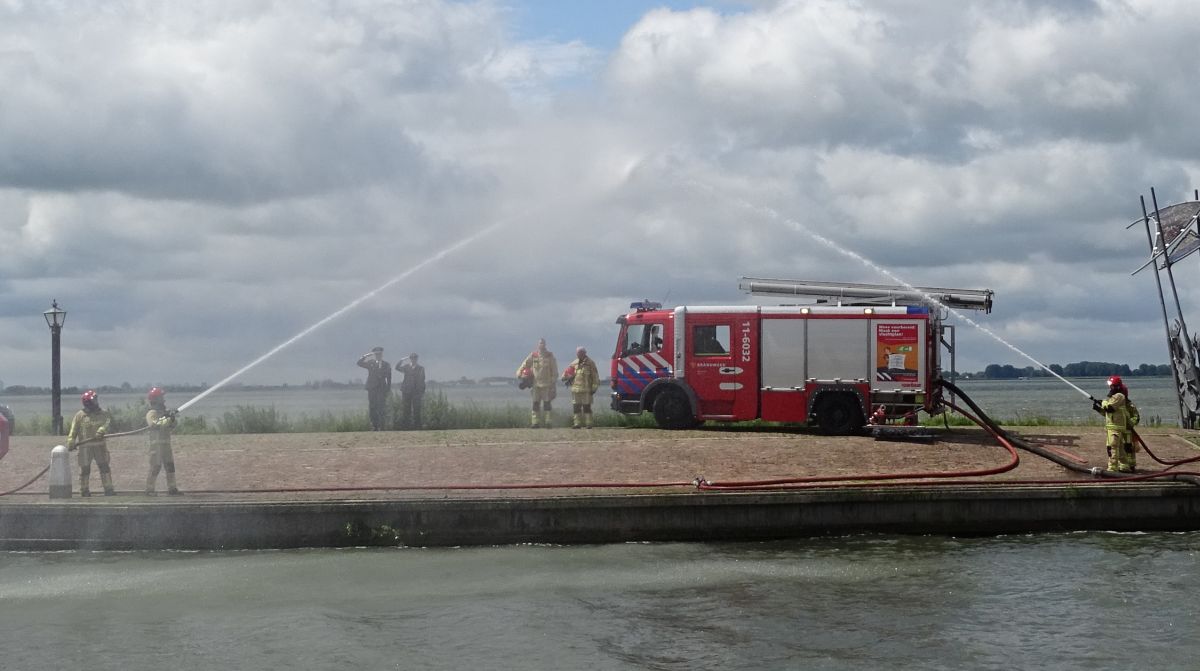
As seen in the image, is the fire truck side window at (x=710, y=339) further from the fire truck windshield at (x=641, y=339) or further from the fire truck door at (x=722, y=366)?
the fire truck windshield at (x=641, y=339)

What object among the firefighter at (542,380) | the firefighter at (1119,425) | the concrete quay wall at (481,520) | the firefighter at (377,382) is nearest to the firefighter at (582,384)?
the firefighter at (542,380)

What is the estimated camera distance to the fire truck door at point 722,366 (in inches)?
987

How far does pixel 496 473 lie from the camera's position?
20.8m

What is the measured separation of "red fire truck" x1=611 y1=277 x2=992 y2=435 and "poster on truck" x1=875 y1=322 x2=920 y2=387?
0.06 ft

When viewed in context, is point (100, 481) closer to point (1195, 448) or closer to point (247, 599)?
point (247, 599)

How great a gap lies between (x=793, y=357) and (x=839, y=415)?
4.88 ft

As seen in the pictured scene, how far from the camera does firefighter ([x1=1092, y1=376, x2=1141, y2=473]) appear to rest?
762 inches

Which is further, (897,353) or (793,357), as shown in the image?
(793,357)

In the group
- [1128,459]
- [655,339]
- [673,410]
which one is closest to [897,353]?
[673,410]

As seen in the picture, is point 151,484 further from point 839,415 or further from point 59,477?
point 839,415

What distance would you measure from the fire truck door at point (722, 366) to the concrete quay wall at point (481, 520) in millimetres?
6670

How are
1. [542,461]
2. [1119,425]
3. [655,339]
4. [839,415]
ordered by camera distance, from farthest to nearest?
[655,339]
[839,415]
[542,461]
[1119,425]

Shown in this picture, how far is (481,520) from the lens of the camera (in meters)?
18.3

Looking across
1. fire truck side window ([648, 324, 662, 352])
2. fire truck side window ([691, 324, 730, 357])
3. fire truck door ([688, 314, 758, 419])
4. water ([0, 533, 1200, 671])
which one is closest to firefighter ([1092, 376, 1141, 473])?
water ([0, 533, 1200, 671])
